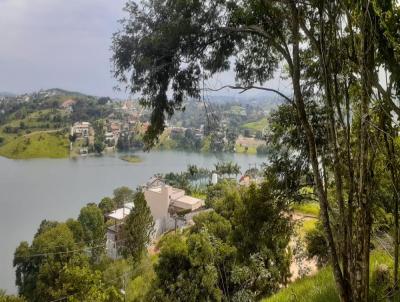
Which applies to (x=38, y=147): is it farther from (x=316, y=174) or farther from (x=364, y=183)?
(x=364, y=183)

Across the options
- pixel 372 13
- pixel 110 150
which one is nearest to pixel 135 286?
pixel 372 13

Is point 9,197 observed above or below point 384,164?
below

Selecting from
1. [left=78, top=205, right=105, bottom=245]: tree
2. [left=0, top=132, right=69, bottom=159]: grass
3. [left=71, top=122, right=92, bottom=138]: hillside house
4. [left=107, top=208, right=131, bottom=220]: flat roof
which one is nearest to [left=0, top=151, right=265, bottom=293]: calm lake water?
[left=0, top=132, right=69, bottom=159]: grass

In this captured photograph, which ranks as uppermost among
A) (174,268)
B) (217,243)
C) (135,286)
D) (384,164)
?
(384,164)

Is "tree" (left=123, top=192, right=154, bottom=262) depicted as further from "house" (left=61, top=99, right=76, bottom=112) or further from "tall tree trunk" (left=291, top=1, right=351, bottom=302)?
"house" (left=61, top=99, right=76, bottom=112)

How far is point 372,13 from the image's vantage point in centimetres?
162

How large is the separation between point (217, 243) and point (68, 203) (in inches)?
1220

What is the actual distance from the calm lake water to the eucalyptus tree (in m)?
18.7

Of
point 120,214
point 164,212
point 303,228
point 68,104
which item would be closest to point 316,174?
point 303,228

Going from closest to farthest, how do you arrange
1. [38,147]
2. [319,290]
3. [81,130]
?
[319,290] → [38,147] → [81,130]

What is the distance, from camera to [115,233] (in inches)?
878

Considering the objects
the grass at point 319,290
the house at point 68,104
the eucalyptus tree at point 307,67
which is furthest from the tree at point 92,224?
the house at point 68,104

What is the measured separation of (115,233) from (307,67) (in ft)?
68.7

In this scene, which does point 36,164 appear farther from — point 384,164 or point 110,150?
point 384,164
